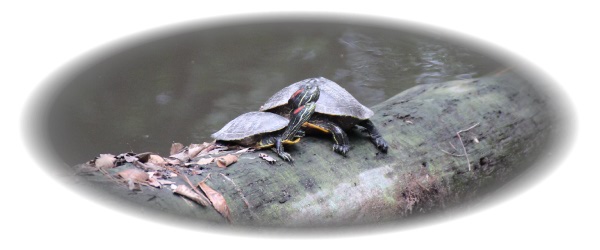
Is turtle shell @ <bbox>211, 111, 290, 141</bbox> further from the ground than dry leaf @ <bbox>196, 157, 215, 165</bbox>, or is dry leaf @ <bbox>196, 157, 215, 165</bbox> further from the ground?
turtle shell @ <bbox>211, 111, 290, 141</bbox>

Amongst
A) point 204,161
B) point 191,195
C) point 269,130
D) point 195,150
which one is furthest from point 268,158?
point 191,195

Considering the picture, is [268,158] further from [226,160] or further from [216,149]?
[216,149]

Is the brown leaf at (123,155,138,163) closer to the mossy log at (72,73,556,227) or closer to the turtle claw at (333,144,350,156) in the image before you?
the mossy log at (72,73,556,227)

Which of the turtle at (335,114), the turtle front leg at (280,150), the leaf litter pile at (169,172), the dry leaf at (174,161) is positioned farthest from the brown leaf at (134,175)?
the turtle at (335,114)

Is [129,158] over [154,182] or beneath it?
over

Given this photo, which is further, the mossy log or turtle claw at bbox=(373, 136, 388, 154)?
turtle claw at bbox=(373, 136, 388, 154)

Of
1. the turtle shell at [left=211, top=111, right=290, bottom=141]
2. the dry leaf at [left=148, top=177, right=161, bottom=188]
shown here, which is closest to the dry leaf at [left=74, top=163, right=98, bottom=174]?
the dry leaf at [left=148, top=177, right=161, bottom=188]

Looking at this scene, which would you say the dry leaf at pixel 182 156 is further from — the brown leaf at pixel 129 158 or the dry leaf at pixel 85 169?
the dry leaf at pixel 85 169
